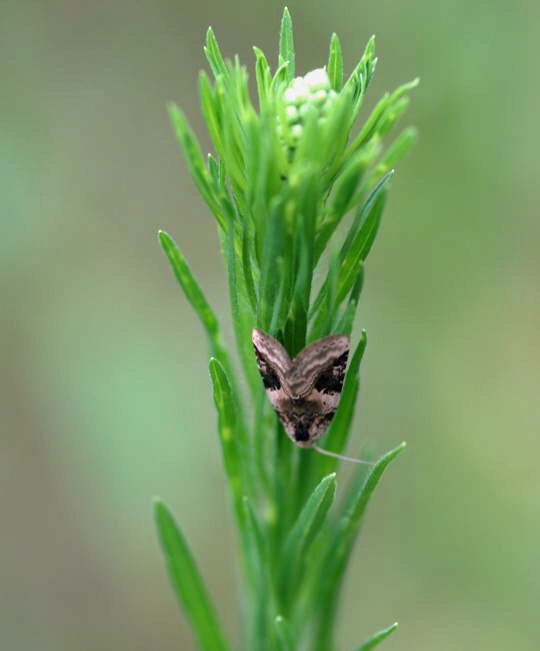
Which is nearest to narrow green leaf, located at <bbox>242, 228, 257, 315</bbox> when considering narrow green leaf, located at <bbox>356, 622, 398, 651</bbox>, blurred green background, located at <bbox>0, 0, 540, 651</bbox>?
narrow green leaf, located at <bbox>356, 622, 398, 651</bbox>

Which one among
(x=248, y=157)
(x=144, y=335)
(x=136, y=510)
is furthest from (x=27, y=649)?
(x=248, y=157)

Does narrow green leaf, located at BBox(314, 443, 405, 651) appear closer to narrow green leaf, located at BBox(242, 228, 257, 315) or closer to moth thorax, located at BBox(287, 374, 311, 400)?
moth thorax, located at BBox(287, 374, 311, 400)

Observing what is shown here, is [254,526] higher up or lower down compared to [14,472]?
lower down

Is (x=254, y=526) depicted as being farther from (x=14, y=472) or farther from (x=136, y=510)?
(x=14, y=472)

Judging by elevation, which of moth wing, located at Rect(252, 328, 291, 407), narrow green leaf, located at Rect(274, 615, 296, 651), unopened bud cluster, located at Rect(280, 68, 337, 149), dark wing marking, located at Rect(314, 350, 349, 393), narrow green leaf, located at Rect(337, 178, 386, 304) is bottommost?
narrow green leaf, located at Rect(274, 615, 296, 651)

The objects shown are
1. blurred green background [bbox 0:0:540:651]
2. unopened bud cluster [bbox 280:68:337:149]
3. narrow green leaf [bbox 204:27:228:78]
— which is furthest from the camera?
blurred green background [bbox 0:0:540:651]

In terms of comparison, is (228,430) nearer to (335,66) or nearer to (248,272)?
(248,272)

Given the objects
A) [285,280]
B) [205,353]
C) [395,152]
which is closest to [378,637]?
[285,280]
